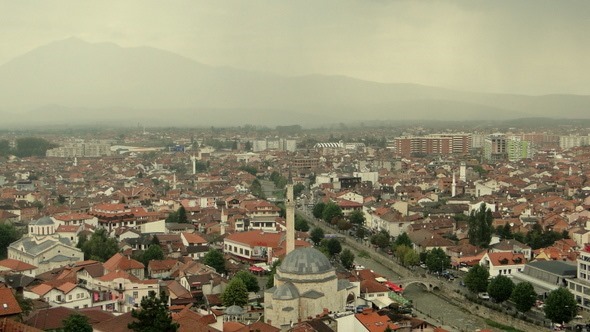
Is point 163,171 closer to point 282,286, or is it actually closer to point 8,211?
point 8,211

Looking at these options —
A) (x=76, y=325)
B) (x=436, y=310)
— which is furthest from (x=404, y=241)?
(x=76, y=325)

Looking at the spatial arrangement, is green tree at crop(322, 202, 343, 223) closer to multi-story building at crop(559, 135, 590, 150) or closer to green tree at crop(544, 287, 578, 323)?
green tree at crop(544, 287, 578, 323)

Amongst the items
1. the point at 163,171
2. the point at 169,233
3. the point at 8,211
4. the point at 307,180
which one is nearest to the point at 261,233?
the point at 169,233

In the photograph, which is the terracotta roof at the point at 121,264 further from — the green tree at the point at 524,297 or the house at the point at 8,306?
the green tree at the point at 524,297

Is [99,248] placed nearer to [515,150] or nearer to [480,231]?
[480,231]

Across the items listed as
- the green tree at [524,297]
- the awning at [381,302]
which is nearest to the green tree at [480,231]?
the green tree at [524,297]
